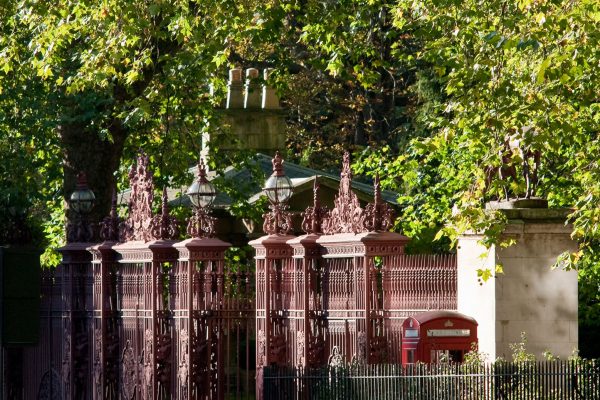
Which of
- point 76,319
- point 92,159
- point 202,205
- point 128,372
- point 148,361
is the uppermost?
point 92,159

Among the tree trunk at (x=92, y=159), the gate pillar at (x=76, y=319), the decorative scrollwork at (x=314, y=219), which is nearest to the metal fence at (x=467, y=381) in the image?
the decorative scrollwork at (x=314, y=219)

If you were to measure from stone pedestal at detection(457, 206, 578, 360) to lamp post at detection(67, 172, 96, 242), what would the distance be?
7892mm

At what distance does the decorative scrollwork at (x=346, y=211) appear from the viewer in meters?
15.0

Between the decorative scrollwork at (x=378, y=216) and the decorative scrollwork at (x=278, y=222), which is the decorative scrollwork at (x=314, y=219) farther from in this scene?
the decorative scrollwork at (x=378, y=216)

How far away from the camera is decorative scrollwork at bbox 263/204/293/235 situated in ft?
54.4

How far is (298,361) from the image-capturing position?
51.8 ft

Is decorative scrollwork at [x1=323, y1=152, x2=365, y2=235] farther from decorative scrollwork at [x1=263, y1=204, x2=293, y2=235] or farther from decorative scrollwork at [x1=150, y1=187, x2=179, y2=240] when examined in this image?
decorative scrollwork at [x1=150, y1=187, x2=179, y2=240]

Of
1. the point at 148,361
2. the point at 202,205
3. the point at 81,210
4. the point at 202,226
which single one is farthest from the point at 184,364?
the point at 81,210

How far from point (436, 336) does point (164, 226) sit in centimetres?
516

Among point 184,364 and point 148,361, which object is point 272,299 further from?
point 148,361

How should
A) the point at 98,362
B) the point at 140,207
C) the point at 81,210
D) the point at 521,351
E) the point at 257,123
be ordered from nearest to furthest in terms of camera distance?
the point at 521,351 → the point at 140,207 → the point at 98,362 → the point at 81,210 → the point at 257,123

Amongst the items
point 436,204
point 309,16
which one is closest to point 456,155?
point 436,204

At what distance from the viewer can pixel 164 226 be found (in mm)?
18016

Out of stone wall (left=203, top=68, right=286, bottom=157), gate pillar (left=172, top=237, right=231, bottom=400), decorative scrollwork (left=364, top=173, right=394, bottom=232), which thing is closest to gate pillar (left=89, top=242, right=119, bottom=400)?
gate pillar (left=172, top=237, right=231, bottom=400)
